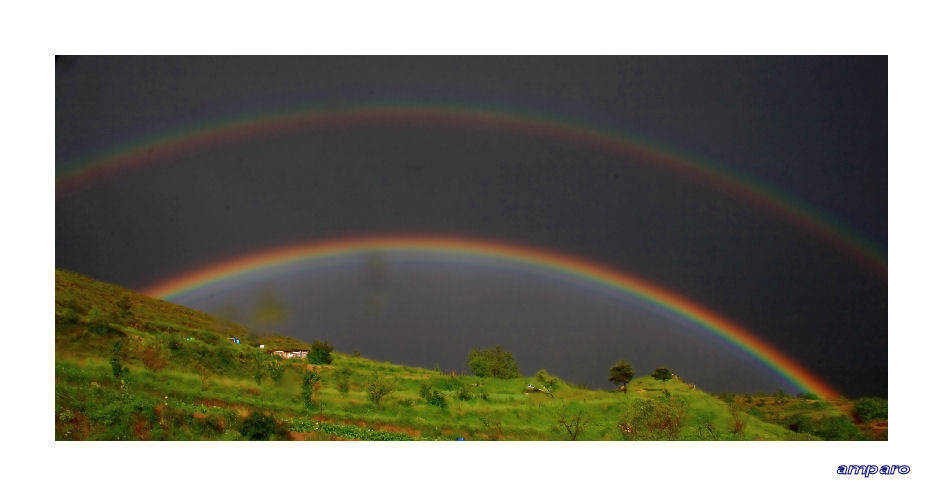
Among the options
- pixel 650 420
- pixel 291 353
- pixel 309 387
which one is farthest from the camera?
pixel 291 353

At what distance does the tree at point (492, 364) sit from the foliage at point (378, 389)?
5766mm

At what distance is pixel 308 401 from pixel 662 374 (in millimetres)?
14799

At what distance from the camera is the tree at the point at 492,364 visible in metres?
25.8

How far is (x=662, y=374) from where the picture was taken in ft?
83.4

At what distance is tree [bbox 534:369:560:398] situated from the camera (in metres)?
23.1

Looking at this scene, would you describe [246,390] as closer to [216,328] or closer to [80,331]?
[80,331]

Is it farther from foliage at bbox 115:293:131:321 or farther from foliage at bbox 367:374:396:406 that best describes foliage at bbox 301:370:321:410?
foliage at bbox 115:293:131:321

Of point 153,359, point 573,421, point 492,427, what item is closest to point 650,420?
point 573,421

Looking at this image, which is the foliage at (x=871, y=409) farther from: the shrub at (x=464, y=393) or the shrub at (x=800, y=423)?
the shrub at (x=464, y=393)

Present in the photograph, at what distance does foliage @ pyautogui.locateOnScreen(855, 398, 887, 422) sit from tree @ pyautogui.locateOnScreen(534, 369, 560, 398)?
10966 mm

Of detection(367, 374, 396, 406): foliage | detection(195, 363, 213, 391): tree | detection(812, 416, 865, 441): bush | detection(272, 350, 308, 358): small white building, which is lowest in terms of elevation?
detection(812, 416, 865, 441): bush

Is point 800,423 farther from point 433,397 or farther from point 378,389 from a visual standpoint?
point 378,389

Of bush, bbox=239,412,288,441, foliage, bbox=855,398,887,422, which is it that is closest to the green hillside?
bush, bbox=239,412,288,441

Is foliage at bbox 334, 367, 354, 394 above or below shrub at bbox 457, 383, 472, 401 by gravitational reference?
above
